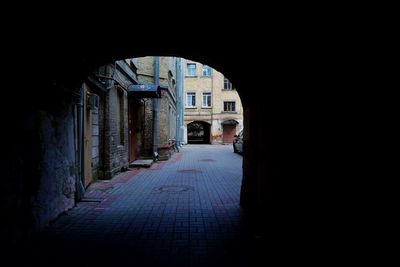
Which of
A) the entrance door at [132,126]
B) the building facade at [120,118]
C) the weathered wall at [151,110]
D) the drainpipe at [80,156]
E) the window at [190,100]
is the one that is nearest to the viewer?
the drainpipe at [80,156]

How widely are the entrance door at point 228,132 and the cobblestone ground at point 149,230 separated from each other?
1068 inches

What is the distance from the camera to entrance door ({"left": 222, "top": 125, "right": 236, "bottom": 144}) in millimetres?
34875

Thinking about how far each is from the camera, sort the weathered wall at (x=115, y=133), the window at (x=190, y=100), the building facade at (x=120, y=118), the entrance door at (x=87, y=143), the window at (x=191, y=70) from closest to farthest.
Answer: the entrance door at (x=87, y=143)
the building facade at (x=120, y=118)
the weathered wall at (x=115, y=133)
the window at (x=191, y=70)
the window at (x=190, y=100)

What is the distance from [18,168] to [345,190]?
3745 mm

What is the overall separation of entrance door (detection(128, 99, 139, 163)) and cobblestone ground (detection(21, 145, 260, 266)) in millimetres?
5288

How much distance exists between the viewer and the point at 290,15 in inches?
117

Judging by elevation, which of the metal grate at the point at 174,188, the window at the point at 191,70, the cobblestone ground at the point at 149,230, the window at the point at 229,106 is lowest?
the cobblestone ground at the point at 149,230

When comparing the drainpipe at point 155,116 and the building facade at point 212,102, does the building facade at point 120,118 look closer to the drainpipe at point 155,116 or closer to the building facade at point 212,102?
the drainpipe at point 155,116

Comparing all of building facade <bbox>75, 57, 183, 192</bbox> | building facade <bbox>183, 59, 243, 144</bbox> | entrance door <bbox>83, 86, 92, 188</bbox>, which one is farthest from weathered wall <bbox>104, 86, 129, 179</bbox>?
building facade <bbox>183, 59, 243, 144</bbox>

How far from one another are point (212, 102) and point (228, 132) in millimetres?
3905

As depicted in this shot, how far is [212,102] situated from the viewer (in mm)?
34344

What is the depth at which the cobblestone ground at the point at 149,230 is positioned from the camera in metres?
3.61

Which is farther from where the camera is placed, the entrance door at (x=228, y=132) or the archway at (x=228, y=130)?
the entrance door at (x=228, y=132)

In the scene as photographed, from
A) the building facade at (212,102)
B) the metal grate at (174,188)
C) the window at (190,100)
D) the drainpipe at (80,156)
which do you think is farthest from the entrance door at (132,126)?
the window at (190,100)
